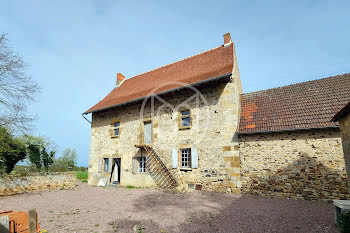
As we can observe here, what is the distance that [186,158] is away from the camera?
10.7 meters

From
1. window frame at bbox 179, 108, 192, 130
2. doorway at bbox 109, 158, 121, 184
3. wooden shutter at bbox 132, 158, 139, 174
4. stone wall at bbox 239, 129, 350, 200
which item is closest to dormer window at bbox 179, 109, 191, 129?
window frame at bbox 179, 108, 192, 130

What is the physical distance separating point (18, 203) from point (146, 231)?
6.73 m

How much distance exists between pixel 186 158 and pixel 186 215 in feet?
16.5

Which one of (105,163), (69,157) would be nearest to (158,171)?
(105,163)

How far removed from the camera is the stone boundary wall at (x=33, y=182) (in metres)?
9.65

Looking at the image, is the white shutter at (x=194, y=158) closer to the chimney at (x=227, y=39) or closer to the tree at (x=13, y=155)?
the chimney at (x=227, y=39)

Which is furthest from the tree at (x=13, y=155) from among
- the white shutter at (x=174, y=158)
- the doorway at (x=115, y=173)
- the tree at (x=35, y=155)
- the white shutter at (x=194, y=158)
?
the white shutter at (x=194, y=158)

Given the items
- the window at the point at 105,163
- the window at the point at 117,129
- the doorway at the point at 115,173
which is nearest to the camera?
the doorway at the point at 115,173

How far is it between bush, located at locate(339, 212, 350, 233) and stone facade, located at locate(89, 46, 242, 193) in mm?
4865

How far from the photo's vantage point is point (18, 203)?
7.83 m

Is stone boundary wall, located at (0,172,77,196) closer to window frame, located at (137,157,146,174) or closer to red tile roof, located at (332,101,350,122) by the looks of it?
window frame, located at (137,157,146,174)

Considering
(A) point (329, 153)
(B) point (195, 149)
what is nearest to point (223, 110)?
(B) point (195, 149)

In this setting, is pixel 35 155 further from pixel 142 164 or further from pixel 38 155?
pixel 142 164

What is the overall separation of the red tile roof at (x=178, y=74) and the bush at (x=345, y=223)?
6.87 m
